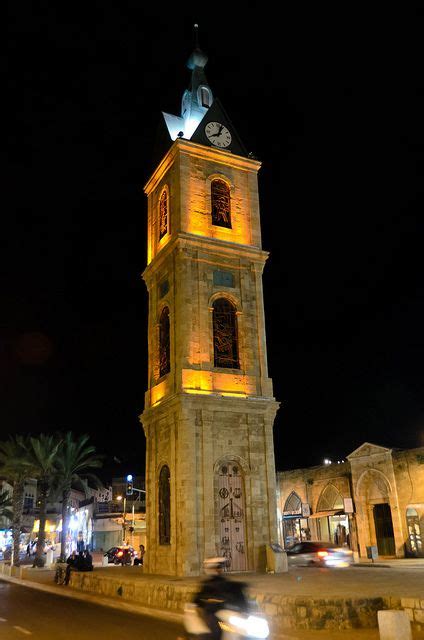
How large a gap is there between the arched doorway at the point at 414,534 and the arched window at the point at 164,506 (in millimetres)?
16833

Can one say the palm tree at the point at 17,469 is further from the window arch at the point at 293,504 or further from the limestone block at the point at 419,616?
the limestone block at the point at 419,616

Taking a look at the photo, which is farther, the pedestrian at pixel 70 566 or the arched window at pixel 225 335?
the arched window at pixel 225 335

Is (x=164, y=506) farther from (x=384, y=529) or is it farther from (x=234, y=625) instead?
(x=384, y=529)

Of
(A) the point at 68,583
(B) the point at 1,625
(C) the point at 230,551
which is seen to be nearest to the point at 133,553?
(A) the point at 68,583

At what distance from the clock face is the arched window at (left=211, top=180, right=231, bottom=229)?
1.93 metres

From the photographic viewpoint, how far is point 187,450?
72.6ft

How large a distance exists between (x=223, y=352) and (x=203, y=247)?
15.2 ft

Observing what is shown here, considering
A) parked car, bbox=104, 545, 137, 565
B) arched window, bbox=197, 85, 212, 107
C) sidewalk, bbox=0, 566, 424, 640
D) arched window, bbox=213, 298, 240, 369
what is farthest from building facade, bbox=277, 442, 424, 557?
arched window, bbox=197, 85, 212, 107

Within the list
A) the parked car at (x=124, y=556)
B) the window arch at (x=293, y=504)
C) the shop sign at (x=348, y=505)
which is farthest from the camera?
the window arch at (x=293, y=504)

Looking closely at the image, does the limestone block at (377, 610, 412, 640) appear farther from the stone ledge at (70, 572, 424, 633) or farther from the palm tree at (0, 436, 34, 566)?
the palm tree at (0, 436, 34, 566)

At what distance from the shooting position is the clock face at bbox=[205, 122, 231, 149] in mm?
28141

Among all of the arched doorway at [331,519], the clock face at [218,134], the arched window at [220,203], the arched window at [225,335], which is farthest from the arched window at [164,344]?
the arched doorway at [331,519]

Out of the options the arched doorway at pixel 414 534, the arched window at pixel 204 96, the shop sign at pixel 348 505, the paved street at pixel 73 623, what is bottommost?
the paved street at pixel 73 623

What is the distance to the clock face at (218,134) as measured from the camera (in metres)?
28.1
